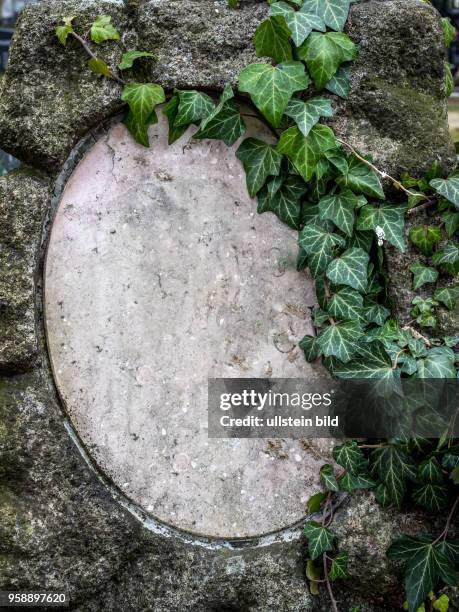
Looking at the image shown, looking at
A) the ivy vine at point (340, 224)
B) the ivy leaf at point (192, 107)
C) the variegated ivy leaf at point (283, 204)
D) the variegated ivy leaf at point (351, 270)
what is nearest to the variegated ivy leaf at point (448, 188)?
the ivy vine at point (340, 224)

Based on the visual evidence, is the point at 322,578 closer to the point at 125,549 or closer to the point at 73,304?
the point at 125,549

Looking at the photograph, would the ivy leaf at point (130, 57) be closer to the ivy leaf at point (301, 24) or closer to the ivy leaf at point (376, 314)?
the ivy leaf at point (301, 24)

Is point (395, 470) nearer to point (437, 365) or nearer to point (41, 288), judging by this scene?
point (437, 365)

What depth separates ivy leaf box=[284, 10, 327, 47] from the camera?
172 centimetres

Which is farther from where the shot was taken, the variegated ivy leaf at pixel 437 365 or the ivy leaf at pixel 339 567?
the ivy leaf at pixel 339 567

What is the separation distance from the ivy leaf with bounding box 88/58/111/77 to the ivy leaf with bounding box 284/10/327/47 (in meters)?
0.46

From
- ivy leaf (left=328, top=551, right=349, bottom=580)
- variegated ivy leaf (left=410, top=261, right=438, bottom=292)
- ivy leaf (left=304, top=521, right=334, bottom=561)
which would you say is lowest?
ivy leaf (left=328, top=551, right=349, bottom=580)

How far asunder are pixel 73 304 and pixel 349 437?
783 millimetres

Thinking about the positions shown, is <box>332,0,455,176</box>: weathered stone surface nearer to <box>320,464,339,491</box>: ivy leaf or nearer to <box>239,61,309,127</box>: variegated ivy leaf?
<box>239,61,309,127</box>: variegated ivy leaf

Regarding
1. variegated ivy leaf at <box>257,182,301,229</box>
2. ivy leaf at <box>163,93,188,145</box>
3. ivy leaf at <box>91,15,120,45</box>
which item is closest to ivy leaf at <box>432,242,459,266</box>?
variegated ivy leaf at <box>257,182,301,229</box>

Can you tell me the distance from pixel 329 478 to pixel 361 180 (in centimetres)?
74

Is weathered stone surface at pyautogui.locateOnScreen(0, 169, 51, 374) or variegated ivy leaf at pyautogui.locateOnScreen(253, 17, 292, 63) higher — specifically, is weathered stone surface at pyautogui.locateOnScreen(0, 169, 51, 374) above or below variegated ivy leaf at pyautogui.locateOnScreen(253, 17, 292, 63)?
below

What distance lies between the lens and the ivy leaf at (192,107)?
1.80 metres

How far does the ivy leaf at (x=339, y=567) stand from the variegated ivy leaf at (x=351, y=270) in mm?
662
